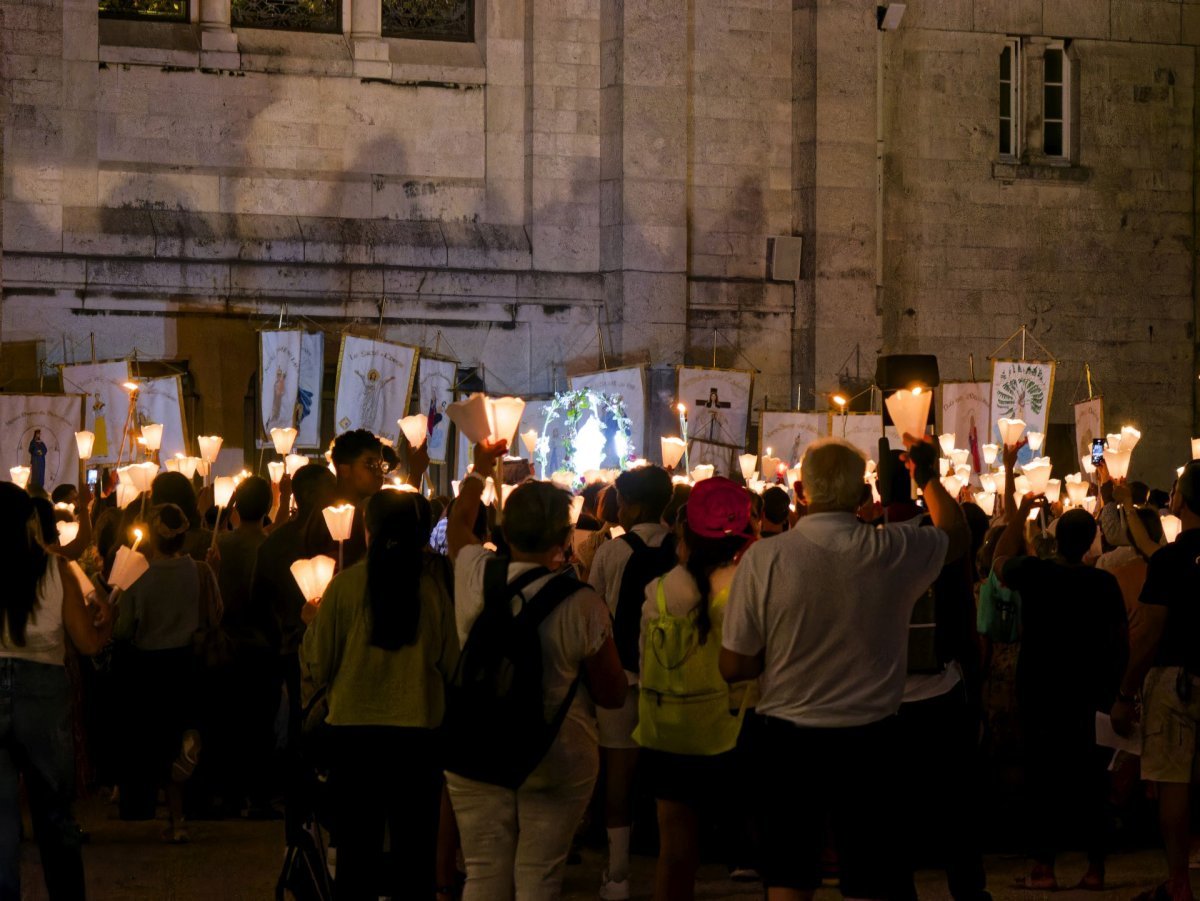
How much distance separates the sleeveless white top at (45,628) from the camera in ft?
23.3

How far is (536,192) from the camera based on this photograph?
885 inches

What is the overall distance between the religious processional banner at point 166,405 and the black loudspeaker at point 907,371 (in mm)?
8265

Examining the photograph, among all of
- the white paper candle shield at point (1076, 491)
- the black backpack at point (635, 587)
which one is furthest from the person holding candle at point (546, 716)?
the white paper candle shield at point (1076, 491)

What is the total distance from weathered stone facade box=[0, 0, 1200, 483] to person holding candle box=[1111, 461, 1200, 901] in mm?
13506

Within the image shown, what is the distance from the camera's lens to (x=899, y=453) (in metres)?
7.67

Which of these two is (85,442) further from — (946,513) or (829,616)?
(829,616)

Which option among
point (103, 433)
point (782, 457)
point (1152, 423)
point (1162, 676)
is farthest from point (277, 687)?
point (1152, 423)

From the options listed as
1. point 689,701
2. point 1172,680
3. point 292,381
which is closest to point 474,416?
point 689,701

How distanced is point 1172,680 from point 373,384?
12.9m

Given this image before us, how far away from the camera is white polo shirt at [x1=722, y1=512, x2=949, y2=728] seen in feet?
20.5

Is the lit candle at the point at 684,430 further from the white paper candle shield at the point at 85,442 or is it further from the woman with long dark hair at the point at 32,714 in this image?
the woman with long dark hair at the point at 32,714

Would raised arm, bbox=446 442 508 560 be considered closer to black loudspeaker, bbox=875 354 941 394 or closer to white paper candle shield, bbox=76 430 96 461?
white paper candle shield, bbox=76 430 96 461

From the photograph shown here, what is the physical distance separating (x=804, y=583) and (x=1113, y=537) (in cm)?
535

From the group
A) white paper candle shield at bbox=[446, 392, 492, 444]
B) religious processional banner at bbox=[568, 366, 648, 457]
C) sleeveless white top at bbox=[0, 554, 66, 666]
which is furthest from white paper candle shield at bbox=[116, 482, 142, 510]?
religious processional banner at bbox=[568, 366, 648, 457]
